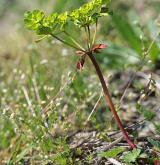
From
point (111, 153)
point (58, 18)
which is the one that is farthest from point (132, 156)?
point (58, 18)

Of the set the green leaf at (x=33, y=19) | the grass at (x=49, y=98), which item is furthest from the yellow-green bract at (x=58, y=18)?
the grass at (x=49, y=98)

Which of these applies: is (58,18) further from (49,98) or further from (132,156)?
(49,98)

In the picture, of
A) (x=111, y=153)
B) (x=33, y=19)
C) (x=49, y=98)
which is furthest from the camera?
(x=49, y=98)

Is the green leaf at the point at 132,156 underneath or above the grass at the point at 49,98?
underneath

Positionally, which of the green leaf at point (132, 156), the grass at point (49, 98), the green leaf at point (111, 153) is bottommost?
the green leaf at point (132, 156)

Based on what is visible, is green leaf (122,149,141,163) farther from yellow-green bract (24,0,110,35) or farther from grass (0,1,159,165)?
yellow-green bract (24,0,110,35)

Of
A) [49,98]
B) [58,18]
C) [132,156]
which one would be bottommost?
[132,156]

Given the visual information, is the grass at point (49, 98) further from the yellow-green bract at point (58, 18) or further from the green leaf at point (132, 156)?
the yellow-green bract at point (58, 18)
